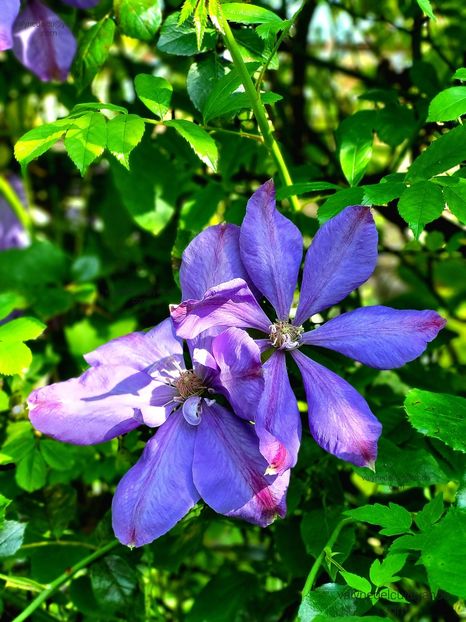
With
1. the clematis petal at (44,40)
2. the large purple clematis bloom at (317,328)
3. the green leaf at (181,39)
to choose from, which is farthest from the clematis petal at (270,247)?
the clematis petal at (44,40)

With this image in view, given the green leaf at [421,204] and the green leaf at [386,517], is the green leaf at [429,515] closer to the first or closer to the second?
the green leaf at [386,517]

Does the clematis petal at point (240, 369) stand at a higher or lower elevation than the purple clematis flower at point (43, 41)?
lower

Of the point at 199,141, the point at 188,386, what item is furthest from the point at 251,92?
the point at 188,386

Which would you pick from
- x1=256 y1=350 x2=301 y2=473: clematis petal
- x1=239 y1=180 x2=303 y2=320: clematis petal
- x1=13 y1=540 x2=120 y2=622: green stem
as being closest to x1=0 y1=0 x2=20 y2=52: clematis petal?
x1=239 y1=180 x2=303 y2=320: clematis petal

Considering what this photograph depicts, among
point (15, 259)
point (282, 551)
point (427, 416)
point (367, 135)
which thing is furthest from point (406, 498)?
point (15, 259)

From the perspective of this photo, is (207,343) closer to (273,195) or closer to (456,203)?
(273,195)

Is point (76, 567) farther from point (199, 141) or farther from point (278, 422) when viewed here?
point (199, 141)
